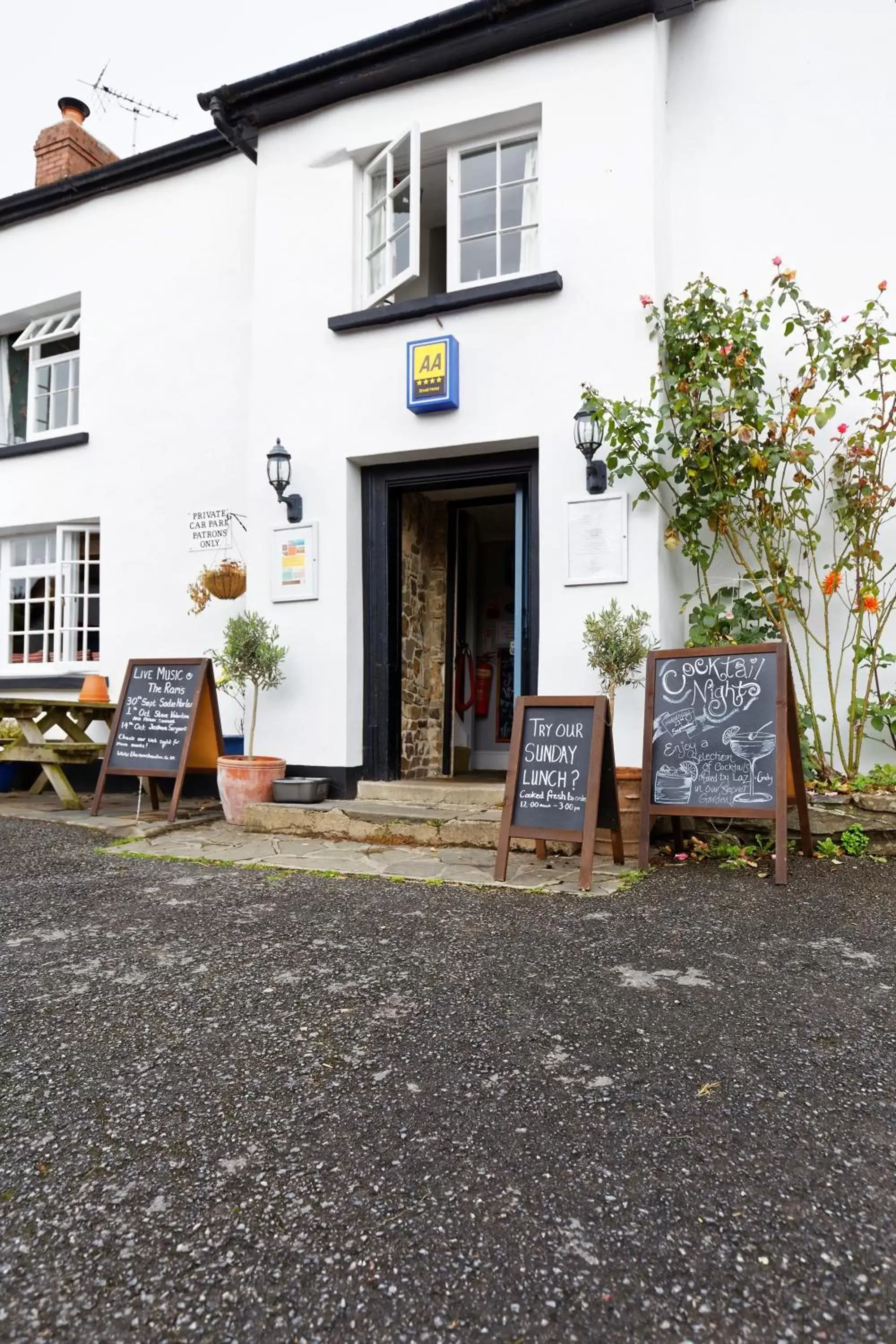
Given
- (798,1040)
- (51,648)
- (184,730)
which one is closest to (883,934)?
(798,1040)

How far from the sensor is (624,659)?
16.9ft

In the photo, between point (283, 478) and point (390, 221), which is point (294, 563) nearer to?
point (283, 478)

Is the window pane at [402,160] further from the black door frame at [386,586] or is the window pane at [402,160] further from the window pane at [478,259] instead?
the black door frame at [386,586]

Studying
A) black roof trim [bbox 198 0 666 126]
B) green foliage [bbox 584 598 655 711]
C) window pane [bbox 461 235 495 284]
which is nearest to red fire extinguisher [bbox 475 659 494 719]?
green foliage [bbox 584 598 655 711]

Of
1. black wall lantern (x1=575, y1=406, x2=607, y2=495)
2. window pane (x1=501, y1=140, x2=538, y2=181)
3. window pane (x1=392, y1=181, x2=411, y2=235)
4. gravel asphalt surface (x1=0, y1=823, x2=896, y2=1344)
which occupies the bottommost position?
gravel asphalt surface (x1=0, y1=823, x2=896, y2=1344)

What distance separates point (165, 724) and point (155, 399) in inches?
132

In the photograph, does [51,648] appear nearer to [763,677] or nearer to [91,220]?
[91,220]

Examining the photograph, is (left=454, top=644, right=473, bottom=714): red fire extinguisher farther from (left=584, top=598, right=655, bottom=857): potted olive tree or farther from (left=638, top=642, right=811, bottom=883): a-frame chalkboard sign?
(left=638, top=642, right=811, bottom=883): a-frame chalkboard sign

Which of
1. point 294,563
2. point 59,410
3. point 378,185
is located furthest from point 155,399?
point 378,185

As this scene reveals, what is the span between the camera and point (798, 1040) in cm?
237

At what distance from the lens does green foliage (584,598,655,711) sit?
5145 mm

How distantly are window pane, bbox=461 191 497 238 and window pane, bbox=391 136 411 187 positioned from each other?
49 cm

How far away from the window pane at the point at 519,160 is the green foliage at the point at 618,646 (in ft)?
11.1

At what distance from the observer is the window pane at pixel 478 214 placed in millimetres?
6246
